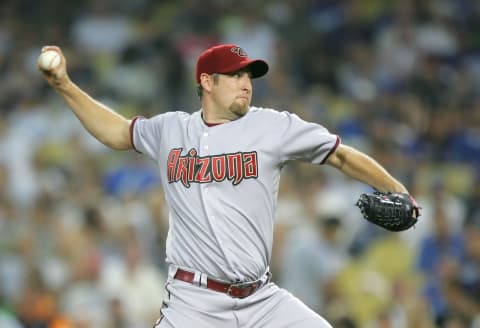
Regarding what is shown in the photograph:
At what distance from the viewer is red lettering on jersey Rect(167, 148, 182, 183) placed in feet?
16.6

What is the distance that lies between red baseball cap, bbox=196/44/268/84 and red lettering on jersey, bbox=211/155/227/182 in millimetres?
400

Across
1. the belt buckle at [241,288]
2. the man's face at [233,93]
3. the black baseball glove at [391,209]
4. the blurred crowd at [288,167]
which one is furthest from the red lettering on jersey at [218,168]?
the blurred crowd at [288,167]

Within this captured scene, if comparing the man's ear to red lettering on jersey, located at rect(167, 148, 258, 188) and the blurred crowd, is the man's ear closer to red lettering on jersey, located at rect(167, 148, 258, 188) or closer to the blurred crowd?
red lettering on jersey, located at rect(167, 148, 258, 188)

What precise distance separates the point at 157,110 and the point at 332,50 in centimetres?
195

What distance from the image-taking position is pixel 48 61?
16.9 feet

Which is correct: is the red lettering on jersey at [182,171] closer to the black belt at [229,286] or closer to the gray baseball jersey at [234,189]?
the gray baseball jersey at [234,189]

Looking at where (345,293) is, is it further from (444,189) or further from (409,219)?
(409,219)

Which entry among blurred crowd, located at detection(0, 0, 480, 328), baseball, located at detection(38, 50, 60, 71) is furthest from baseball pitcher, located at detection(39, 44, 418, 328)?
blurred crowd, located at detection(0, 0, 480, 328)

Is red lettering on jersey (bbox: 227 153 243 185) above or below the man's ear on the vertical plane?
below

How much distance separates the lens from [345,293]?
27.5 feet

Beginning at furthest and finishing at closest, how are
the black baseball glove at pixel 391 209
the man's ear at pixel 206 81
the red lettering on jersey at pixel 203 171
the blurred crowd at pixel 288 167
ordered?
the blurred crowd at pixel 288 167 < the man's ear at pixel 206 81 < the red lettering on jersey at pixel 203 171 < the black baseball glove at pixel 391 209

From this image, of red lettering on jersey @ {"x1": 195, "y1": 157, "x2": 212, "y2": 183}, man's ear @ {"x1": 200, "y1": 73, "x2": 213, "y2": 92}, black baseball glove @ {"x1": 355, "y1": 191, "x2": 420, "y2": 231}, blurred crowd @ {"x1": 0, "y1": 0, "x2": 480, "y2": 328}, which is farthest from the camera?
blurred crowd @ {"x1": 0, "y1": 0, "x2": 480, "y2": 328}

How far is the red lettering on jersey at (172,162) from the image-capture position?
16.6 feet

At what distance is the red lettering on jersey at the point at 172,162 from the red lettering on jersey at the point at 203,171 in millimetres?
119
